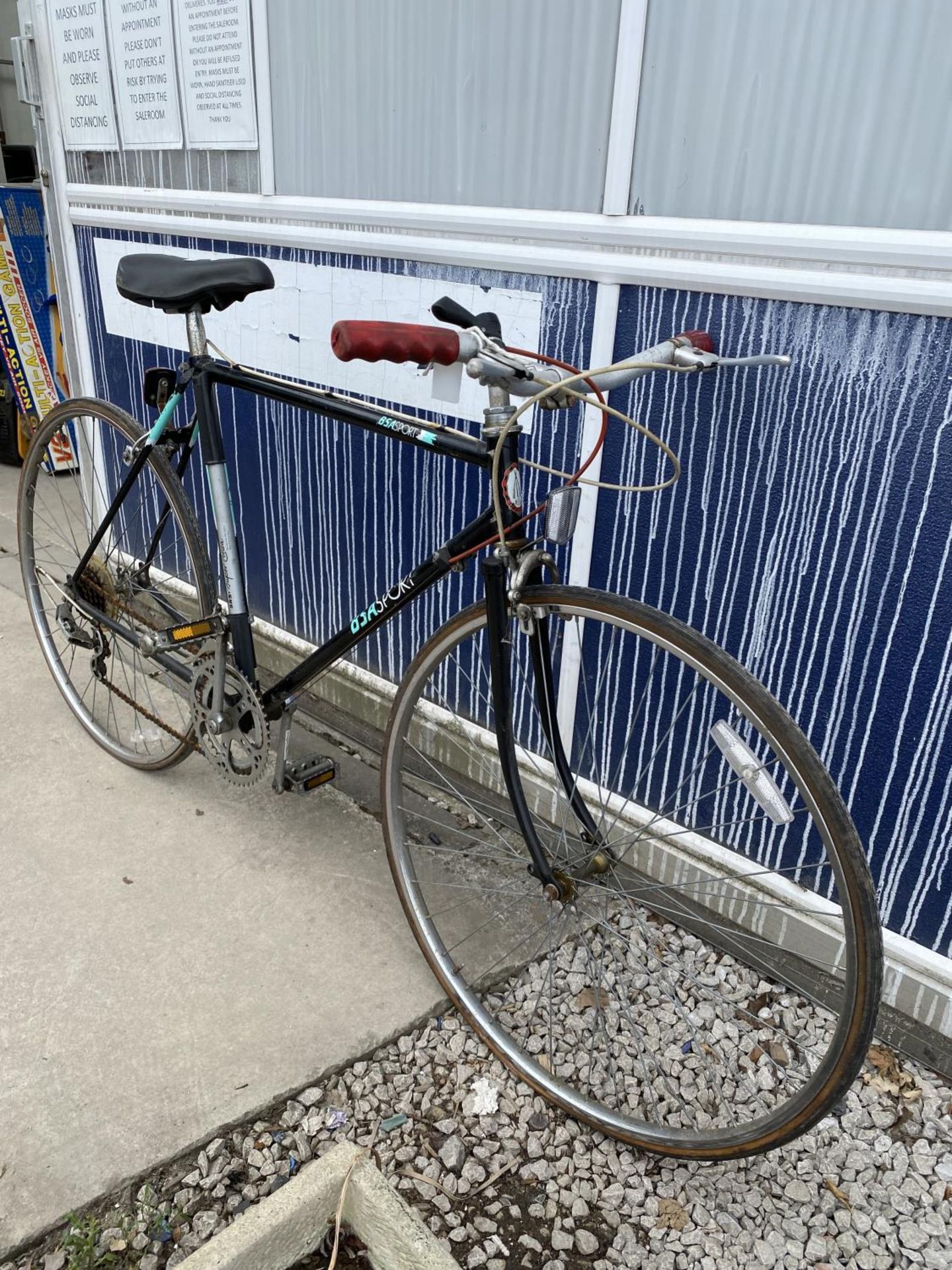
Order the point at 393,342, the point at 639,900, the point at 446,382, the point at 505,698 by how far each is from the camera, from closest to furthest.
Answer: the point at 393,342 < the point at 446,382 < the point at 505,698 < the point at 639,900

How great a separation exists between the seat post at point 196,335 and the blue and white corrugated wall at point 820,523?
0.61 meters

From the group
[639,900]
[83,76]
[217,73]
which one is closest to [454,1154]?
[639,900]

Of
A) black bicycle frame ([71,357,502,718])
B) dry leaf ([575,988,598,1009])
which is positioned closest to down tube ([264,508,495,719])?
black bicycle frame ([71,357,502,718])

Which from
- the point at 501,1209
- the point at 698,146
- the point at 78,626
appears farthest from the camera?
the point at 78,626

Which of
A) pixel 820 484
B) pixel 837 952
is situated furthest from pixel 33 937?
pixel 820 484

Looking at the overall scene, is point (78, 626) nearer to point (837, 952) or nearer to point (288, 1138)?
point (288, 1138)

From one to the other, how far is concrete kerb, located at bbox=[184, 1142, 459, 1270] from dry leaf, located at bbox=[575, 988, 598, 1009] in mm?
635

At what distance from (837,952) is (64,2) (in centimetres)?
403

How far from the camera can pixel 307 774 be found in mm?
2416

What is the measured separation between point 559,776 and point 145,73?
9.19 ft

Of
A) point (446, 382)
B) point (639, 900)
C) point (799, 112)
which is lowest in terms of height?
point (639, 900)

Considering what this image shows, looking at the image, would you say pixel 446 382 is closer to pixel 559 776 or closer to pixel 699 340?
pixel 699 340

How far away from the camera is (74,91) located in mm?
3553

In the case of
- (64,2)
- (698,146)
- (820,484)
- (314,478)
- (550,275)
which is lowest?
(314,478)
